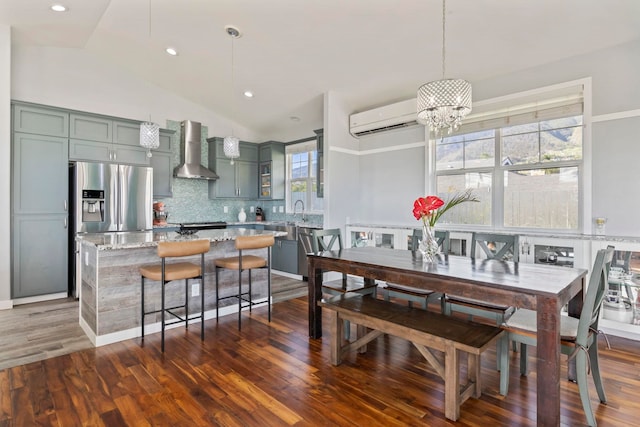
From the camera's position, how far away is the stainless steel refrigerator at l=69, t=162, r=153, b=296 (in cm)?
442

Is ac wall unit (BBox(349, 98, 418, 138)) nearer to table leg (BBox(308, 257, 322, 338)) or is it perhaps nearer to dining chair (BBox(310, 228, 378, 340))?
dining chair (BBox(310, 228, 378, 340))

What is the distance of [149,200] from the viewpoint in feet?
16.4

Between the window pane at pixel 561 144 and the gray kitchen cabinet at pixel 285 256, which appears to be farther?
the gray kitchen cabinet at pixel 285 256

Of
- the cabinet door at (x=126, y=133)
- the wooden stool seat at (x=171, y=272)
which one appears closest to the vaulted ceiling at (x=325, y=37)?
the cabinet door at (x=126, y=133)

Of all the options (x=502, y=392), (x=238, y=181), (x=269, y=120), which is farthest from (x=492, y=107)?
(x=238, y=181)

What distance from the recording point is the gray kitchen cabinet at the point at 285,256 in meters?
5.61

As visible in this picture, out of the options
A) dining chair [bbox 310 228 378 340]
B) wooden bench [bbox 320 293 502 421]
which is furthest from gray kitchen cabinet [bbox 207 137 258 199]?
wooden bench [bbox 320 293 502 421]

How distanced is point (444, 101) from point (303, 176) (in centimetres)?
397

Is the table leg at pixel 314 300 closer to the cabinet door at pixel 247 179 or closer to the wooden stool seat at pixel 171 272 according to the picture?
the wooden stool seat at pixel 171 272

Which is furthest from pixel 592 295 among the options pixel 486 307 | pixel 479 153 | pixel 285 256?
pixel 285 256

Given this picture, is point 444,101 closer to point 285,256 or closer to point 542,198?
point 542,198

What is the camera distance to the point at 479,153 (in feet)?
14.5

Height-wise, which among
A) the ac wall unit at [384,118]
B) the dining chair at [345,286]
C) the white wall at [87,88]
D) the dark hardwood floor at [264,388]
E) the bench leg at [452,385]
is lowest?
the dark hardwood floor at [264,388]

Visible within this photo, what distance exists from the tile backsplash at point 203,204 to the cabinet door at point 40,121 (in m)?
1.60
